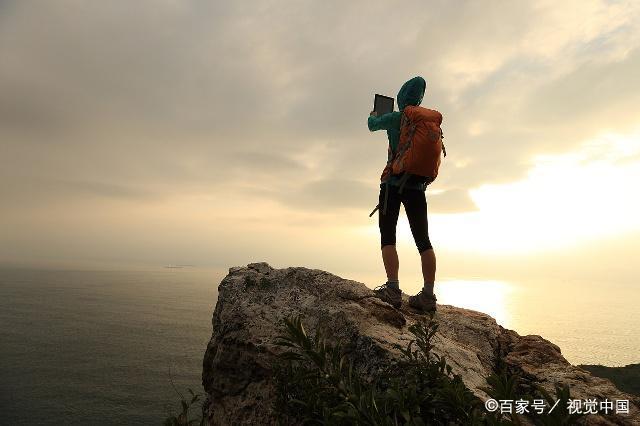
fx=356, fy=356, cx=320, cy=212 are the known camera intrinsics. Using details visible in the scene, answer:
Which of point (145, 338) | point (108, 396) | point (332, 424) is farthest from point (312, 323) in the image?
point (145, 338)

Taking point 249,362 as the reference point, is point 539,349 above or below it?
above

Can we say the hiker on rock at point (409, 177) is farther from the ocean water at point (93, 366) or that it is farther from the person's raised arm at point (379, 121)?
the ocean water at point (93, 366)

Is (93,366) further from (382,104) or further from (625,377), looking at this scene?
(625,377)

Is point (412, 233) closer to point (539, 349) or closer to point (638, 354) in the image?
point (539, 349)

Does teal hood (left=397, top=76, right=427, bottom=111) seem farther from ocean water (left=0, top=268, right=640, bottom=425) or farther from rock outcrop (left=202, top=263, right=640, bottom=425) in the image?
ocean water (left=0, top=268, right=640, bottom=425)

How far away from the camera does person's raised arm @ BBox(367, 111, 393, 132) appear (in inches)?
256

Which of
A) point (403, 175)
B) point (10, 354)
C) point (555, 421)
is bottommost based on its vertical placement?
point (10, 354)

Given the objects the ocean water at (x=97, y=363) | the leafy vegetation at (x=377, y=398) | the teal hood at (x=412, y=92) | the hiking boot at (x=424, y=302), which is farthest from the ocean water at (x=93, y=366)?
the leafy vegetation at (x=377, y=398)

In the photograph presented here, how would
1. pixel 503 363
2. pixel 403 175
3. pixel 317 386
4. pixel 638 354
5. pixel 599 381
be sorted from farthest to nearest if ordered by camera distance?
1. pixel 638 354
2. pixel 403 175
3. pixel 503 363
4. pixel 599 381
5. pixel 317 386

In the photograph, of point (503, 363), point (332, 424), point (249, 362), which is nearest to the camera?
point (332, 424)

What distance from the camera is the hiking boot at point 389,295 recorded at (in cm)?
605

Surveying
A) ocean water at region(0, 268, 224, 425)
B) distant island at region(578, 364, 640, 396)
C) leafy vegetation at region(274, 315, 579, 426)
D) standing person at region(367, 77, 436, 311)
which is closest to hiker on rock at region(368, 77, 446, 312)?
standing person at region(367, 77, 436, 311)

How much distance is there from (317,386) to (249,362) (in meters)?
3.02

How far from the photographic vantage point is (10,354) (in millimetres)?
112562
